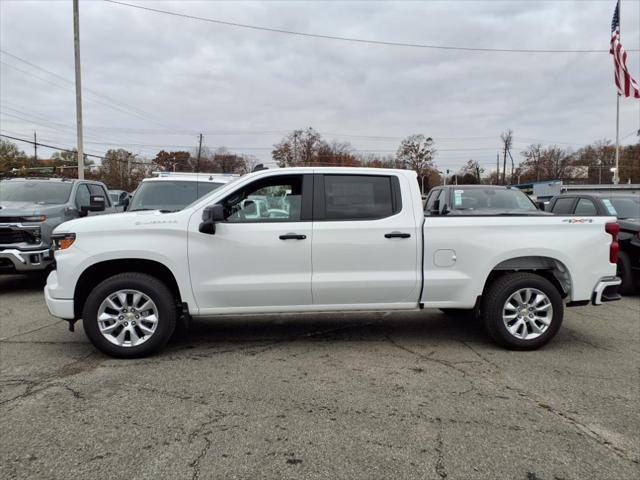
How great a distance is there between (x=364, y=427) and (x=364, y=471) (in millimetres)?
530

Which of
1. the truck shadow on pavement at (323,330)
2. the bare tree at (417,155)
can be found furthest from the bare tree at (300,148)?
the truck shadow on pavement at (323,330)

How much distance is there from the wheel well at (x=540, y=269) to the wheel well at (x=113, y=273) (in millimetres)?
A: 3379

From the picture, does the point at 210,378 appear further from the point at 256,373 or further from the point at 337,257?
the point at 337,257

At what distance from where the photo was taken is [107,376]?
13.8 ft

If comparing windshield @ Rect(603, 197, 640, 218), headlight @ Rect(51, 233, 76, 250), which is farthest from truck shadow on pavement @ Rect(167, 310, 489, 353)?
windshield @ Rect(603, 197, 640, 218)

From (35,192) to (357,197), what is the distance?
7.28 meters

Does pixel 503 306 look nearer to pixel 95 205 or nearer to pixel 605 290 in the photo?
pixel 605 290

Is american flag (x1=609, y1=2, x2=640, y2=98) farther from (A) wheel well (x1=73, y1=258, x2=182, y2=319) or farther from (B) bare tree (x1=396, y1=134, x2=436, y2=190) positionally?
(B) bare tree (x1=396, y1=134, x2=436, y2=190)

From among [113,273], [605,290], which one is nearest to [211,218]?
[113,273]

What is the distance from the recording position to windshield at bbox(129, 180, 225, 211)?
344 inches

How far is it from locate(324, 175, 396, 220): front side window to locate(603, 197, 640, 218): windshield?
596cm

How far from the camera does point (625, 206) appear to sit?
8859mm

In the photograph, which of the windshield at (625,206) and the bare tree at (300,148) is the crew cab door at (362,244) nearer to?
the windshield at (625,206)

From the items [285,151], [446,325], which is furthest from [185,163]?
[446,325]
